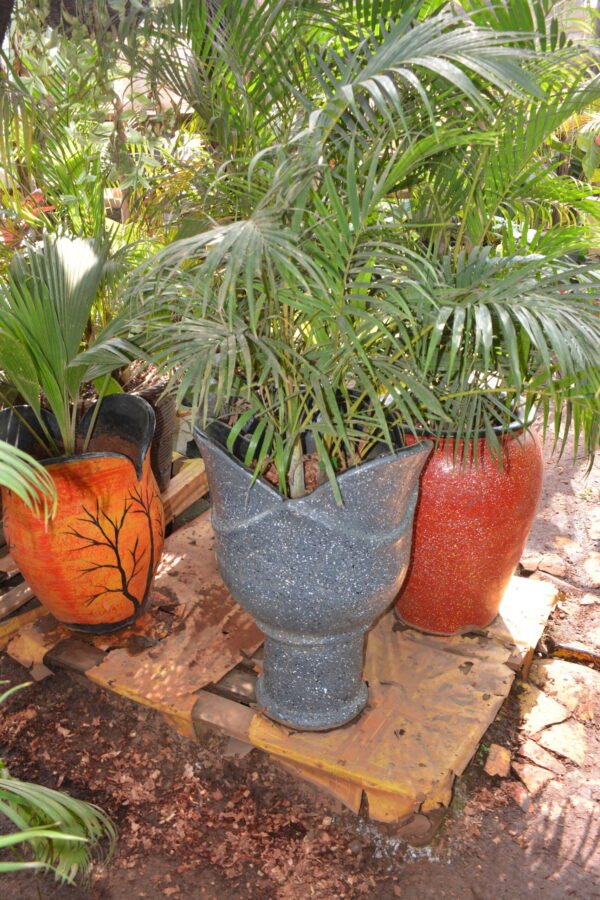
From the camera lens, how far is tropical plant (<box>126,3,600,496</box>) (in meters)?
0.95

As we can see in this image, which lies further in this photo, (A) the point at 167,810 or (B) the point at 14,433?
(B) the point at 14,433

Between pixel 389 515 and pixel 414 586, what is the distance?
1.49 feet

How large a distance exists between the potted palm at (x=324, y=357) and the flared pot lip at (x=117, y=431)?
0.19 meters

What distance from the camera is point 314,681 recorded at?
1.46 meters

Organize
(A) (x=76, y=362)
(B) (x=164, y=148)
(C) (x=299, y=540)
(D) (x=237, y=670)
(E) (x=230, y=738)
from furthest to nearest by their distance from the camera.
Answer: (B) (x=164, y=148) → (D) (x=237, y=670) → (E) (x=230, y=738) → (A) (x=76, y=362) → (C) (x=299, y=540)

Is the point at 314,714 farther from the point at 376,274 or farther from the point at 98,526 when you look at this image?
the point at 376,274

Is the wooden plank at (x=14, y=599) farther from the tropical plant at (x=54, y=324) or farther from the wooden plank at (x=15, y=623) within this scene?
the tropical plant at (x=54, y=324)

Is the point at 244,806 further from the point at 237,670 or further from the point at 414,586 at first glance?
the point at 414,586

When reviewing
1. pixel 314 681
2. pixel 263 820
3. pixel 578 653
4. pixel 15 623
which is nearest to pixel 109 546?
pixel 15 623

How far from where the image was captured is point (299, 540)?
1262 mm

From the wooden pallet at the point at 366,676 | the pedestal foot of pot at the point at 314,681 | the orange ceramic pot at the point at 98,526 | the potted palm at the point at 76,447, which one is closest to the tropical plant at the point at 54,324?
the potted palm at the point at 76,447

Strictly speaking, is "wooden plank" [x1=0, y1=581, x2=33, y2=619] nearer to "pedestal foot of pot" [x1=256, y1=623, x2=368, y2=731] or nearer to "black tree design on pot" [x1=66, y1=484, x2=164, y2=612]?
"black tree design on pot" [x1=66, y1=484, x2=164, y2=612]

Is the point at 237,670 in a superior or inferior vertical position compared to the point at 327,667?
inferior

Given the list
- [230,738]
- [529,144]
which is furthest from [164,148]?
[230,738]
